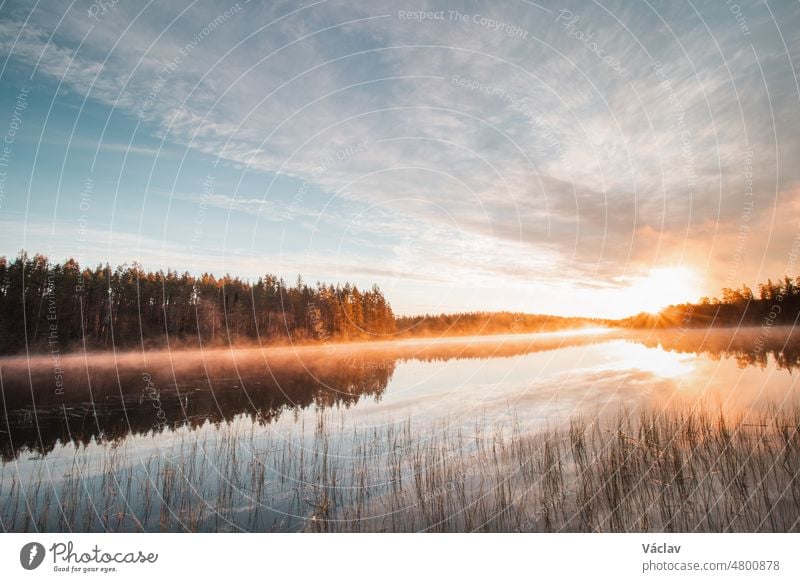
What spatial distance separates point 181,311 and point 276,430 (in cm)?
4487

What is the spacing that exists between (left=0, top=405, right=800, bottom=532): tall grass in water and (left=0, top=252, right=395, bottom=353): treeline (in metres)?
37.6

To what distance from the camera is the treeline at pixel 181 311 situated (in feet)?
127

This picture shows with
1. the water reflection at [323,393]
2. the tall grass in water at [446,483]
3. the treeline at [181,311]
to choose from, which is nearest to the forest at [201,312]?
the treeline at [181,311]

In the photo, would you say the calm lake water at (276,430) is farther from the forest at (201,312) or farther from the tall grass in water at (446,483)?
the forest at (201,312)
